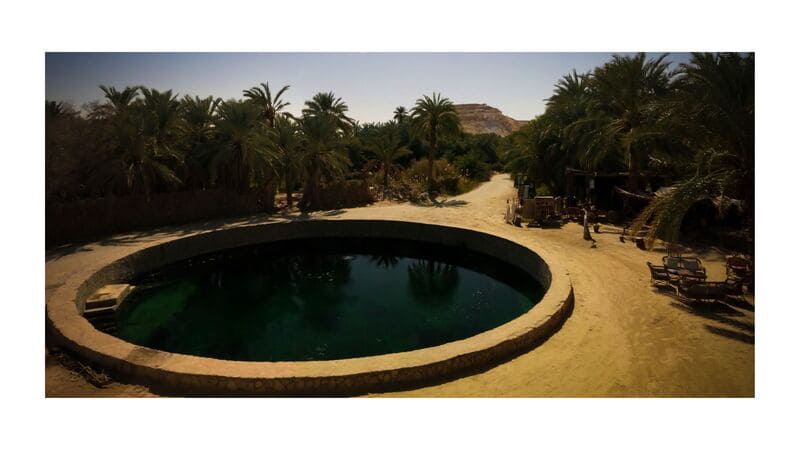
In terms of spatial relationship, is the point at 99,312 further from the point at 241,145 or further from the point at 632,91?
the point at 632,91

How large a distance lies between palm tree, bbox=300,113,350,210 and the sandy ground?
12951 millimetres

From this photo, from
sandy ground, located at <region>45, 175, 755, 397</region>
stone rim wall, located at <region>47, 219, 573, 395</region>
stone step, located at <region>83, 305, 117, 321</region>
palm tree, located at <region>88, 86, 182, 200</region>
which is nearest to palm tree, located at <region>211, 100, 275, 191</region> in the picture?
palm tree, located at <region>88, 86, 182, 200</region>

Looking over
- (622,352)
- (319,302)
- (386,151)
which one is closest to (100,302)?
(319,302)

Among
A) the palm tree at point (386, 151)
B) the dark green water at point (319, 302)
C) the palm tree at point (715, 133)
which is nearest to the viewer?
the palm tree at point (715, 133)

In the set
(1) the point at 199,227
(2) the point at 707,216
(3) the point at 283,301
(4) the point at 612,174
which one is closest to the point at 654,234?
(2) the point at 707,216

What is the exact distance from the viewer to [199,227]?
19.5 metres

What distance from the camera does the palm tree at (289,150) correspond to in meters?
24.3

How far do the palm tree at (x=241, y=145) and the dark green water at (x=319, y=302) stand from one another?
4816mm

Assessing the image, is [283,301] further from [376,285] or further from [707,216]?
[707,216]

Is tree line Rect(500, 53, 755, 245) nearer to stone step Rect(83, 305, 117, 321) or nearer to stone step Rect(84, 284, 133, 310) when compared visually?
stone step Rect(83, 305, 117, 321)

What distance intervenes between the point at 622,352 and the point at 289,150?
20.7 metres

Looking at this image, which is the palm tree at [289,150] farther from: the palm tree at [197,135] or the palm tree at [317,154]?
the palm tree at [197,135]

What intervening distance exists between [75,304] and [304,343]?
18.6 feet

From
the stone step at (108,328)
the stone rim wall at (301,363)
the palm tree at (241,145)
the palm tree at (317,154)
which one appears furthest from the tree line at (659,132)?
the palm tree at (241,145)
